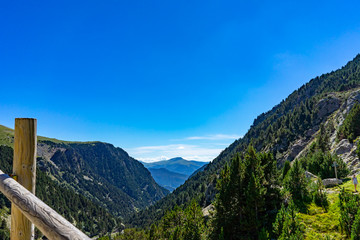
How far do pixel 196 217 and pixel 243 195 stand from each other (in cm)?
1176

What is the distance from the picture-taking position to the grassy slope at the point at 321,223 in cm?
1627

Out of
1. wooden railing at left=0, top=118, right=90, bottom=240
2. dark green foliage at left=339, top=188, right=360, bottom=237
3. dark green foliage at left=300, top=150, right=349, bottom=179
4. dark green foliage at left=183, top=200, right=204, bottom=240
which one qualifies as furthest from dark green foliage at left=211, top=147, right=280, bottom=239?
wooden railing at left=0, top=118, right=90, bottom=240

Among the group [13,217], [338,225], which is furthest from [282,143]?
[13,217]

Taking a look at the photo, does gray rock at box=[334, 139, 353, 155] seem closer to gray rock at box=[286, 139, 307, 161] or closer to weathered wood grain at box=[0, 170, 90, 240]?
gray rock at box=[286, 139, 307, 161]

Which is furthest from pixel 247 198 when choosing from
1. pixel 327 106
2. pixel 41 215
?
pixel 327 106

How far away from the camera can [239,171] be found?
2838 centimetres

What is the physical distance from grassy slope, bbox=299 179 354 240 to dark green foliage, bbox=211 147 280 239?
5.20m

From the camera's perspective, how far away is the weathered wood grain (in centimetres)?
230

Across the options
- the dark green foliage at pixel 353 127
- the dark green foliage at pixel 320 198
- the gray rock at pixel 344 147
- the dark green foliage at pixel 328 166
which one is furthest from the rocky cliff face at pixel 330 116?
the dark green foliage at pixel 320 198

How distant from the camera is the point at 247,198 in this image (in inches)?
950

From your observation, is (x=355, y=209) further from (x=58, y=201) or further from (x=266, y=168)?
(x=58, y=201)

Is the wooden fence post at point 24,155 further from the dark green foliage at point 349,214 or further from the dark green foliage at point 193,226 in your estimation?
the dark green foliage at point 193,226

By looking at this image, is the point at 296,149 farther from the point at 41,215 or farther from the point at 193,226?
the point at 41,215

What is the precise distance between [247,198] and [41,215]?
989 inches
